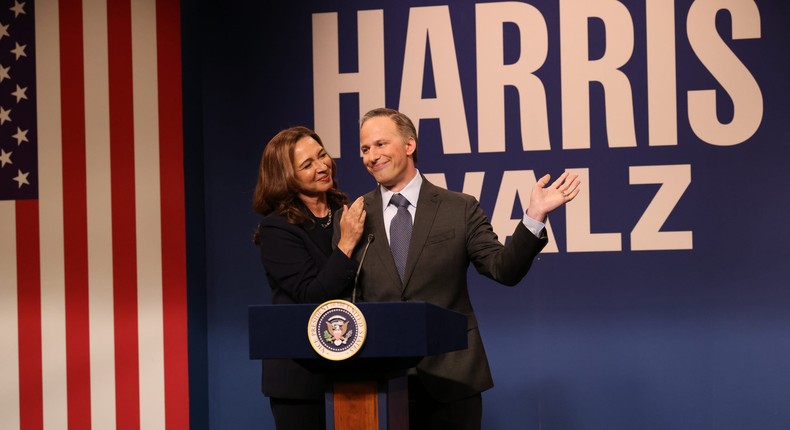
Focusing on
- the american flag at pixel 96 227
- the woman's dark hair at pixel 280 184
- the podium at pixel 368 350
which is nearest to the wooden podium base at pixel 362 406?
the podium at pixel 368 350

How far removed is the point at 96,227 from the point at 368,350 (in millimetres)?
2699

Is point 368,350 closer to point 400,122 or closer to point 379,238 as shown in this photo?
point 379,238

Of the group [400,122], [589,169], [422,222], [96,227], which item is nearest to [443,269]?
[422,222]

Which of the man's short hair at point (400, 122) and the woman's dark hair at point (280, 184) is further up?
the man's short hair at point (400, 122)

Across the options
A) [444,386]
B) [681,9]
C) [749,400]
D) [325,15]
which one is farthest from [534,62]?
[444,386]

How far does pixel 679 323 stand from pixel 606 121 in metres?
1.02

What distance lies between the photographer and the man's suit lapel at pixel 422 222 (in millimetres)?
2541

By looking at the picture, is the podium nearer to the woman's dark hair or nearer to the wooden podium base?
the wooden podium base

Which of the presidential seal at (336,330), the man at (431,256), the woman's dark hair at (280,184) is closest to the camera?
the presidential seal at (336,330)

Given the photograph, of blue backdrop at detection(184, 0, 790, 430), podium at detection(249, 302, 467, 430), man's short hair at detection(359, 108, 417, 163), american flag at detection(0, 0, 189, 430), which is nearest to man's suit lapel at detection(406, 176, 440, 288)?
man's short hair at detection(359, 108, 417, 163)

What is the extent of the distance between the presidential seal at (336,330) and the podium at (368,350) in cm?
2

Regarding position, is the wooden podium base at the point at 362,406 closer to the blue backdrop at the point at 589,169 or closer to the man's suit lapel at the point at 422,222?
the man's suit lapel at the point at 422,222

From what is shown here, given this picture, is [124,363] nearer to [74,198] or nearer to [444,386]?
[74,198]

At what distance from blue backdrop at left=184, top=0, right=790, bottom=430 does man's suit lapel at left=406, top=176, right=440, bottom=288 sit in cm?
162
